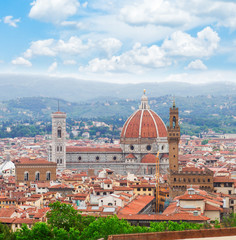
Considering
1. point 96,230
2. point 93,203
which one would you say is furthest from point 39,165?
point 96,230

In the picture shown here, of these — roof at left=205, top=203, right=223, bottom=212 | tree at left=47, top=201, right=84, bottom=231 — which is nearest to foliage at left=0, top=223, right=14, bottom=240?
tree at left=47, top=201, right=84, bottom=231

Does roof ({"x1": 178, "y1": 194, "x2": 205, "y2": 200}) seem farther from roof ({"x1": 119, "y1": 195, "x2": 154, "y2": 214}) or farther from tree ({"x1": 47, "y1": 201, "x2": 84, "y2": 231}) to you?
tree ({"x1": 47, "y1": 201, "x2": 84, "y2": 231})

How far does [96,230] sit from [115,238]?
1356cm

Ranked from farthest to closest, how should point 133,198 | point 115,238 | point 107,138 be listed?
point 107,138 < point 133,198 < point 115,238

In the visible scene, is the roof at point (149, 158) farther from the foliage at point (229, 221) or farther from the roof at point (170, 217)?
the roof at point (170, 217)

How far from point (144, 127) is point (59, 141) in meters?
10.5

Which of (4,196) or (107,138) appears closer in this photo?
(4,196)

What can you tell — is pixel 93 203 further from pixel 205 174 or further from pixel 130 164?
pixel 130 164

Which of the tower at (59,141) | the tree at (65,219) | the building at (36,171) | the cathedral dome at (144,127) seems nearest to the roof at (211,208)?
the tree at (65,219)

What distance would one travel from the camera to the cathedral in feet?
267

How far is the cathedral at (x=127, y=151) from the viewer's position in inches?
3204

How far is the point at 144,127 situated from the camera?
84.6 m

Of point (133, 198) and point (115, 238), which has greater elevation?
point (115, 238)

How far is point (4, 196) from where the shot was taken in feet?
181
